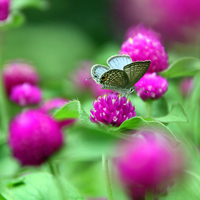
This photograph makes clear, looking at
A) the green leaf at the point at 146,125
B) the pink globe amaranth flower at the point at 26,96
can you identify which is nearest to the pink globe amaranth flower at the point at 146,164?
the green leaf at the point at 146,125

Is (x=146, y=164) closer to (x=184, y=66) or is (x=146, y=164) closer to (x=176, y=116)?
(x=176, y=116)

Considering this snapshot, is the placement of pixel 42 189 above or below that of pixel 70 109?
below

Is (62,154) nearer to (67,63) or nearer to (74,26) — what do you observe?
(67,63)

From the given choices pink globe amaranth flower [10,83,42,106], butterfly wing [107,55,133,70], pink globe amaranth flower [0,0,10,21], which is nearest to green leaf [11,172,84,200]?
butterfly wing [107,55,133,70]

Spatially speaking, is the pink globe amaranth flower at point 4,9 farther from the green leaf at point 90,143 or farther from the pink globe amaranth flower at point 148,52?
the green leaf at point 90,143

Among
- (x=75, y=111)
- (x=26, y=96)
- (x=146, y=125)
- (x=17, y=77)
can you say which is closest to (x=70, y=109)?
(x=75, y=111)

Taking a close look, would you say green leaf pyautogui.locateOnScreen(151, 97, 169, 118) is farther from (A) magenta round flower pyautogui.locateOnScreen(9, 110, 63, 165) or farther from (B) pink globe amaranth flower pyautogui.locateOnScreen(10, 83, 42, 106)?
(B) pink globe amaranth flower pyautogui.locateOnScreen(10, 83, 42, 106)
